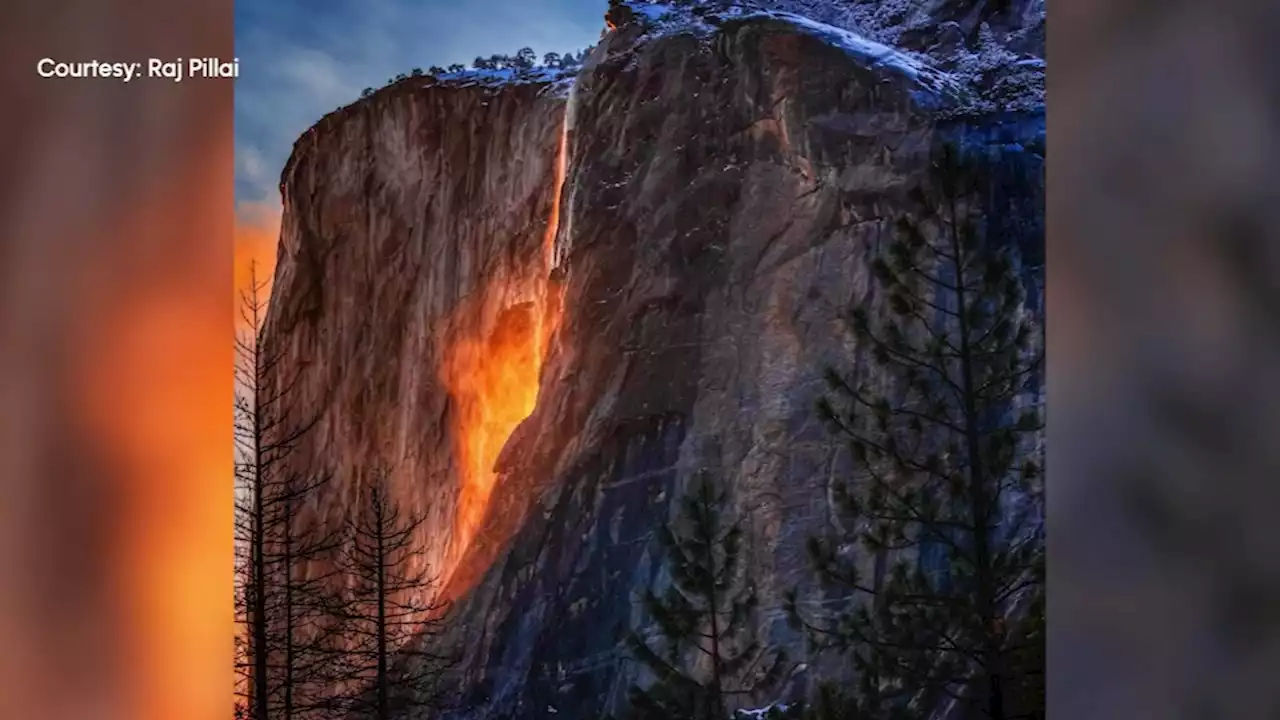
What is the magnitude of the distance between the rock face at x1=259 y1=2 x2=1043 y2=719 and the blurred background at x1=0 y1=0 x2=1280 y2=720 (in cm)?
92

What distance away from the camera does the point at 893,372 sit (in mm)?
2100

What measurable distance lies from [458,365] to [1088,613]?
156 cm

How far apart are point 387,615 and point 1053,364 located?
173 centimetres

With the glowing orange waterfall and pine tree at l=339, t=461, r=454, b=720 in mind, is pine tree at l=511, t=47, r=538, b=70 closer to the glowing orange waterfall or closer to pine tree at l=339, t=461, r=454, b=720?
the glowing orange waterfall

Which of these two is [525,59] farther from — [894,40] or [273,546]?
[273,546]

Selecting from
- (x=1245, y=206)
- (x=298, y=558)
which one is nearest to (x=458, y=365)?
(x=298, y=558)

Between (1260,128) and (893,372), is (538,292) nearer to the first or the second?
(893,372)

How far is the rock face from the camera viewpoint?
7.00ft

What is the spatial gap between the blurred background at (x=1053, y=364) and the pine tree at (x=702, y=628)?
3.10 ft

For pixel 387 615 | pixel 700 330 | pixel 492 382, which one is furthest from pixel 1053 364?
pixel 387 615

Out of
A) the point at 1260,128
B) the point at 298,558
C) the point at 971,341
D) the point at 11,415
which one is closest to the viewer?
the point at 1260,128

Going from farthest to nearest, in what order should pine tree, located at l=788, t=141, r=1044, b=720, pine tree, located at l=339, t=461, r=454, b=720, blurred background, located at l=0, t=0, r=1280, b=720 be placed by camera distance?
pine tree, located at l=339, t=461, r=454, b=720 → pine tree, located at l=788, t=141, r=1044, b=720 → blurred background, located at l=0, t=0, r=1280, b=720

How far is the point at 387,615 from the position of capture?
7.38 ft

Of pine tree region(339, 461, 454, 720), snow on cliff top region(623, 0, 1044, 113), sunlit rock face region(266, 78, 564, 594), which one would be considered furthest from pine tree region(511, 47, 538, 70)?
pine tree region(339, 461, 454, 720)
